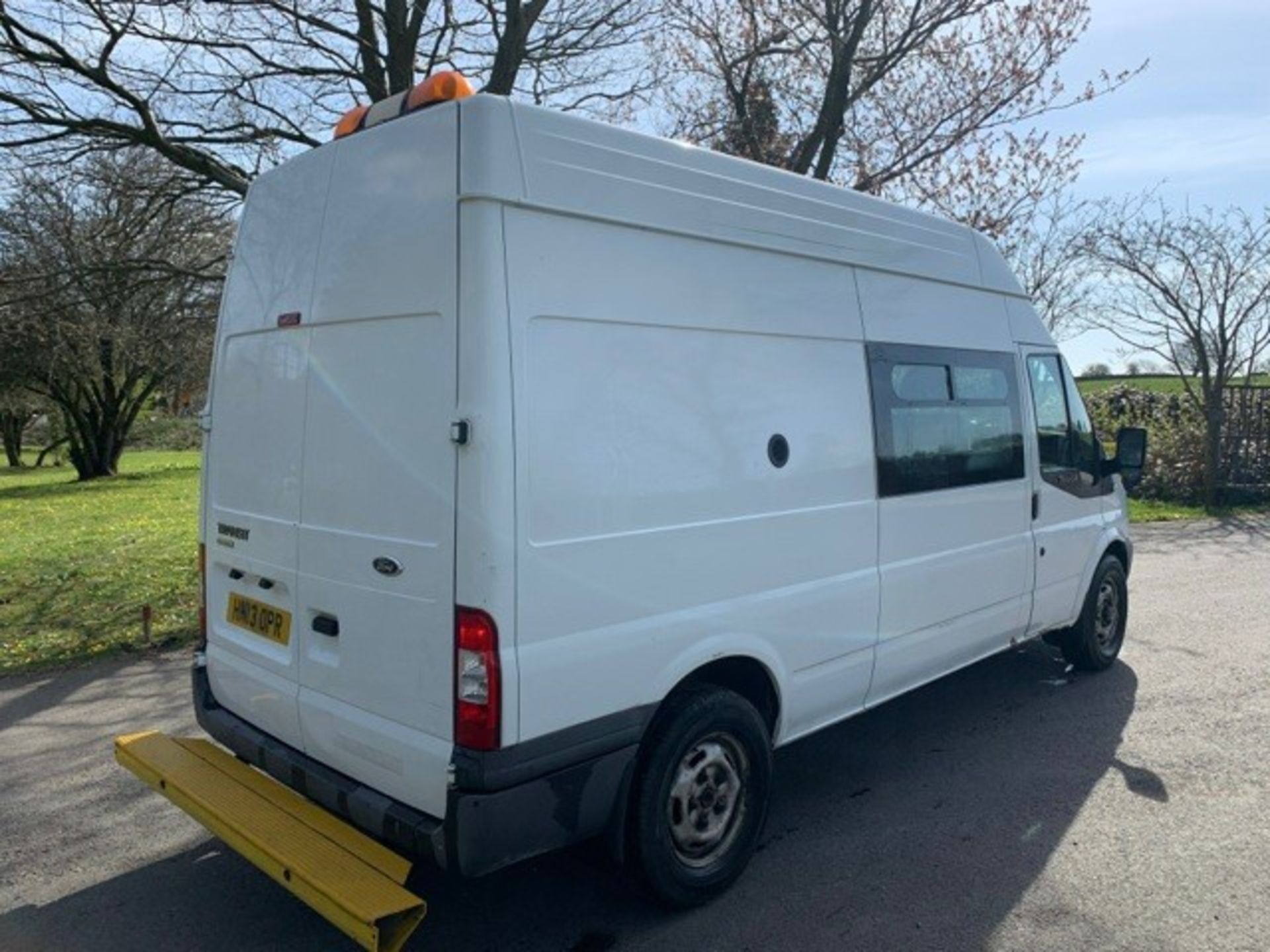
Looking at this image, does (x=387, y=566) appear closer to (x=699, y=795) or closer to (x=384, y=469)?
(x=384, y=469)

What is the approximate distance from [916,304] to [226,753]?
367 cm

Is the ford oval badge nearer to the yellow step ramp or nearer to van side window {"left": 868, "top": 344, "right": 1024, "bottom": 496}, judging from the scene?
the yellow step ramp

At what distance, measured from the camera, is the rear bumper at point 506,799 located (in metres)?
2.74

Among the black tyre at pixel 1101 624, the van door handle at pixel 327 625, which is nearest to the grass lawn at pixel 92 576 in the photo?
the van door handle at pixel 327 625

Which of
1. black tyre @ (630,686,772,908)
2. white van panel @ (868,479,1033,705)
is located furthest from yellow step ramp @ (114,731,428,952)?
white van panel @ (868,479,1033,705)

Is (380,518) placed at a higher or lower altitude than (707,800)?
higher

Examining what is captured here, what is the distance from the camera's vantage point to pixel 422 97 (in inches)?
123

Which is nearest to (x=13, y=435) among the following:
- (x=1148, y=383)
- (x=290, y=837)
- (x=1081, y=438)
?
(x=1148, y=383)

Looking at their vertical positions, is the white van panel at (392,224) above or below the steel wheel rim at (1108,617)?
above

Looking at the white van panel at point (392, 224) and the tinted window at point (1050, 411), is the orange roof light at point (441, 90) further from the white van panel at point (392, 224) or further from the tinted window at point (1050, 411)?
the tinted window at point (1050, 411)

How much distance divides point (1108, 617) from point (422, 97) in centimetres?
546

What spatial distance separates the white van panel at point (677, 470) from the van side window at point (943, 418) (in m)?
0.18

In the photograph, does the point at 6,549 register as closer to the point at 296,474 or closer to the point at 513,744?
the point at 296,474

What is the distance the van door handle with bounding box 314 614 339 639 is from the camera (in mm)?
3207
